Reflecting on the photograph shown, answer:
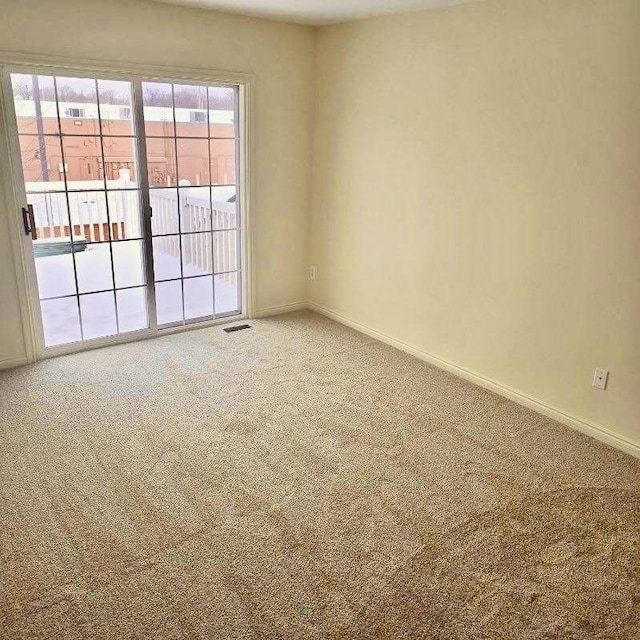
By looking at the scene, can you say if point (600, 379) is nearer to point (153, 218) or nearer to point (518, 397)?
point (518, 397)

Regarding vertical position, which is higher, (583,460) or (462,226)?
(462,226)

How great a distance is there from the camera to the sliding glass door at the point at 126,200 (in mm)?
3602

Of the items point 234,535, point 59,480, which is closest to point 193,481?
point 234,535

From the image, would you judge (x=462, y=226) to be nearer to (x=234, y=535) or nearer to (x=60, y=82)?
(x=234, y=535)

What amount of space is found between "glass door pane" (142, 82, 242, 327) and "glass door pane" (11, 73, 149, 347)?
181mm

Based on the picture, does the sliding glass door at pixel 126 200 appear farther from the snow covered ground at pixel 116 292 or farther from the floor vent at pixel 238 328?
the floor vent at pixel 238 328

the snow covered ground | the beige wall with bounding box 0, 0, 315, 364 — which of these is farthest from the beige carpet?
the beige wall with bounding box 0, 0, 315, 364

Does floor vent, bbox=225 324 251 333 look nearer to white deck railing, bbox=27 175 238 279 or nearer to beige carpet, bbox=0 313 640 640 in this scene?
white deck railing, bbox=27 175 238 279

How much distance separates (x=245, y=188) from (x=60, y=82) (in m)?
1.54

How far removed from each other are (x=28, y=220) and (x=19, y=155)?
1.37 ft

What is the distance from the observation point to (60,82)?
354 cm

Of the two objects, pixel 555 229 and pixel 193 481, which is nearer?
pixel 193 481

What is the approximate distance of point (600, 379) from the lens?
3023 millimetres

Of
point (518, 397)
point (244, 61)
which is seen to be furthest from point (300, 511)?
point (244, 61)
